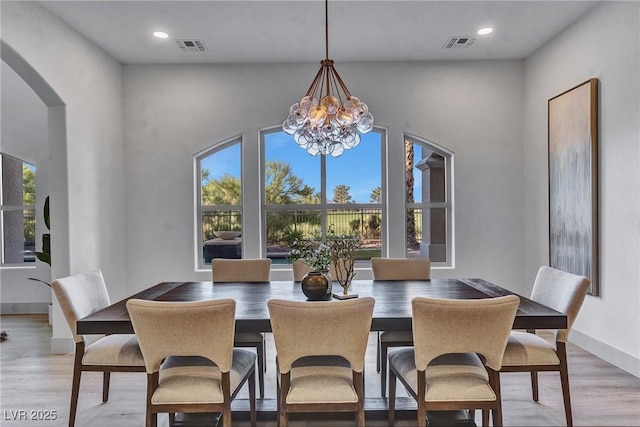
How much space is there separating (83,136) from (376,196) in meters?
3.20

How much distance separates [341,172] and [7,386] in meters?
3.75

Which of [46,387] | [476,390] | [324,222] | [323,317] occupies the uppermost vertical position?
[324,222]

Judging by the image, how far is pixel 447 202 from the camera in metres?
5.18

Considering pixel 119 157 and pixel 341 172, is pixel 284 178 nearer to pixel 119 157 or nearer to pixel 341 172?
pixel 341 172

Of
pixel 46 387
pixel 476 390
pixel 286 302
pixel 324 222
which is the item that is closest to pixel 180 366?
pixel 286 302

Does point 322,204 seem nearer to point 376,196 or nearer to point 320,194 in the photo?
point 320,194

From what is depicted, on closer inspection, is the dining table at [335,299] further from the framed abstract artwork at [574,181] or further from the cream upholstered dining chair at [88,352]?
the framed abstract artwork at [574,181]

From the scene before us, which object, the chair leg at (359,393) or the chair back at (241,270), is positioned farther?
the chair back at (241,270)

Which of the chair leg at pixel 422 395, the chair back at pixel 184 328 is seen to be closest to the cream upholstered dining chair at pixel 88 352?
the chair back at pixel 184 328

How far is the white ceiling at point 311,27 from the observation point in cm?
365

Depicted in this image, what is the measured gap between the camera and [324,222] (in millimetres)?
5211

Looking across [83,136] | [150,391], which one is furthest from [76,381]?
[83,136]

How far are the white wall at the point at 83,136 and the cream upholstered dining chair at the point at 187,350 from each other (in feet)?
7.88

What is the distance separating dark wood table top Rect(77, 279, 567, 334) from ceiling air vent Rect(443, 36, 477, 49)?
254 centimetres
